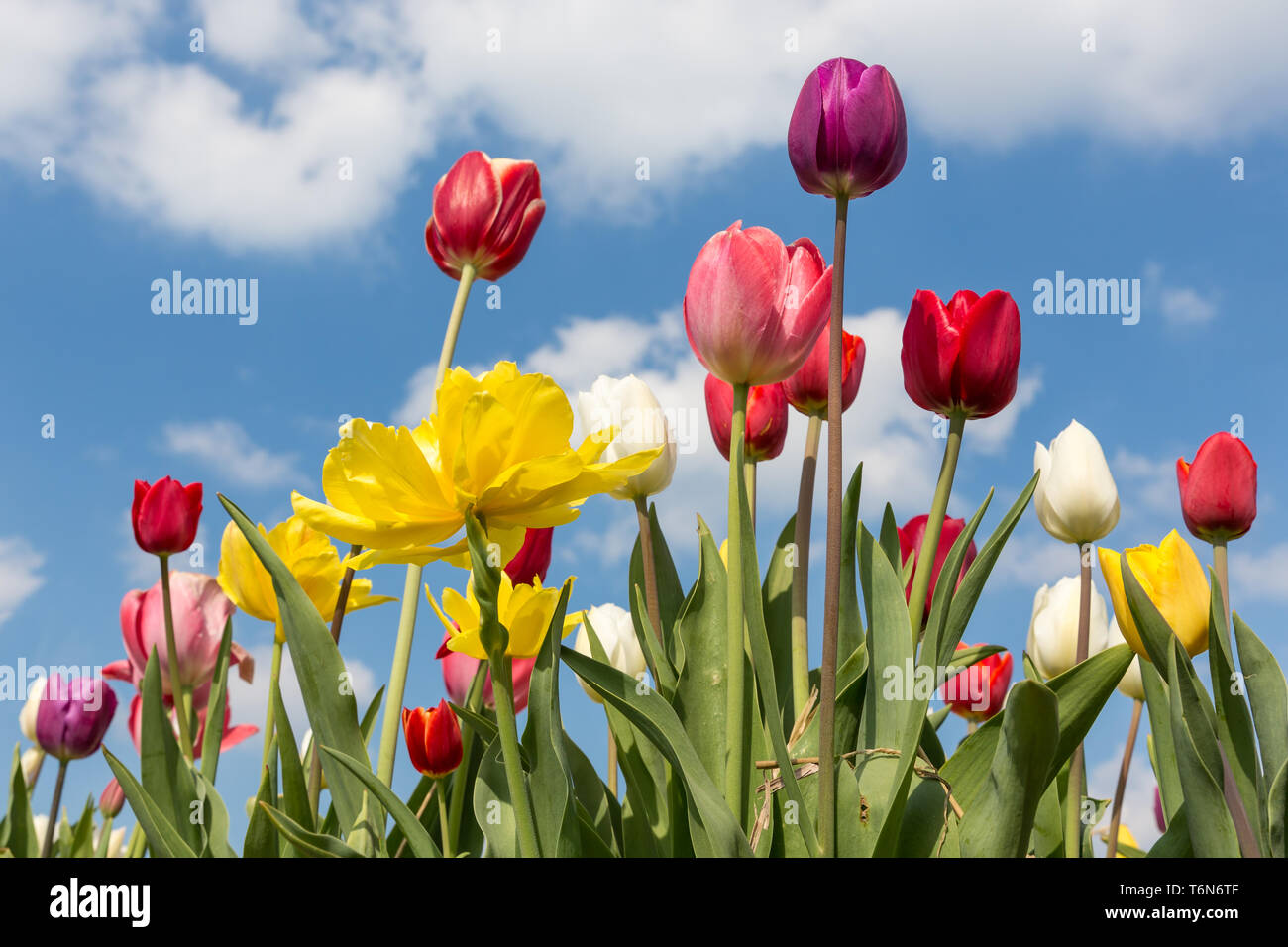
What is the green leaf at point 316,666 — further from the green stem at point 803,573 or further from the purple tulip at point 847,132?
the purple tulip at point 847,132

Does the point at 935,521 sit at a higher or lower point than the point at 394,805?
higher

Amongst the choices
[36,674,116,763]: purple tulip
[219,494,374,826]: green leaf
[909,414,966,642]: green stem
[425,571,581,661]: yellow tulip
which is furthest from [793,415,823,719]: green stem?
[36,674,116,763]: purple tulip

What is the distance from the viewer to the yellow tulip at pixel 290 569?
167 cm

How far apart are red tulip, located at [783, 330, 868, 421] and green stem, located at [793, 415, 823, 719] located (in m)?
0.03

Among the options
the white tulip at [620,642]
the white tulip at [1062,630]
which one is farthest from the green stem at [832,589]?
the white tulip at [1062,630]

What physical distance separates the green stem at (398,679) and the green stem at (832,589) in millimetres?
667

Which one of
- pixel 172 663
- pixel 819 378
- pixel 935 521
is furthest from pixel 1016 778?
pixel 172 663

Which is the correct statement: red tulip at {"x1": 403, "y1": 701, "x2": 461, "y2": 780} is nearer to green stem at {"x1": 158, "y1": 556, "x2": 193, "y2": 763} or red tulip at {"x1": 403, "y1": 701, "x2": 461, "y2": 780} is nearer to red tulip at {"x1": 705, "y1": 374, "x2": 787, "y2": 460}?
green stem at {"x1": 158, "y1": 556, "x2": 193, "y2": 763}

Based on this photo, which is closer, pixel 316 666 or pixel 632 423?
pixel 316 666

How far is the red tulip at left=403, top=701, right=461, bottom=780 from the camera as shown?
1.65 meters

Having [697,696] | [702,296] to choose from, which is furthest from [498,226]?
[697,696]

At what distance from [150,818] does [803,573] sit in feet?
3.23

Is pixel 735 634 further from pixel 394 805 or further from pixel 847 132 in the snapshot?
pixel 847 132

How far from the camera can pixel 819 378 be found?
62.0 inches
